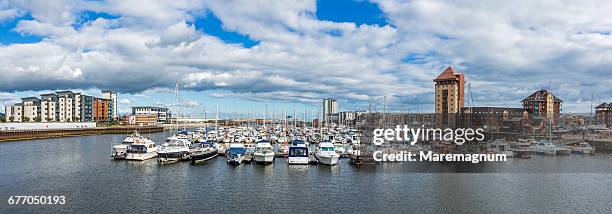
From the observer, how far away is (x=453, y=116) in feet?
371

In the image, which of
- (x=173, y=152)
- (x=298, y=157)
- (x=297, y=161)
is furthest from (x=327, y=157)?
(x=173, y=152)

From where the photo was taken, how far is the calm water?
92.8ft

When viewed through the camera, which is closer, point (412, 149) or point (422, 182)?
point (422, 182)

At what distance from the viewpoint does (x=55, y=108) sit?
552 feet

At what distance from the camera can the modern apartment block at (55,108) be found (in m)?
167

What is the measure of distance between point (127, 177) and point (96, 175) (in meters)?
3.14

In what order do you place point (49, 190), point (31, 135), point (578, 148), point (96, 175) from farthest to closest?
point (31, 135), point (578, 148), point (96, 175), point (49, 190)

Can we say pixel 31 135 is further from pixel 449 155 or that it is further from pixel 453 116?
pixel 453 116

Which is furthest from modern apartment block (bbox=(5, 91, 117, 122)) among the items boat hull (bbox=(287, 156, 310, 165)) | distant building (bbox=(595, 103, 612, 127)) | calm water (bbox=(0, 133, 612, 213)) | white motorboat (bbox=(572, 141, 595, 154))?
distant building (bbox=(595, 103, 612, 127))

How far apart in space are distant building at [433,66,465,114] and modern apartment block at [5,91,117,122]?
12742 centimetres

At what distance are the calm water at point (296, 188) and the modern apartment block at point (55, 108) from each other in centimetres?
13179

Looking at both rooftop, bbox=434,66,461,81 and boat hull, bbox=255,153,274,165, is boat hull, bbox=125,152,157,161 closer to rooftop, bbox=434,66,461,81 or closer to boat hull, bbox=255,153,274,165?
boat hull, bbox=255,153,274,165

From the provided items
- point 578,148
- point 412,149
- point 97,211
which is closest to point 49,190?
point 97,211

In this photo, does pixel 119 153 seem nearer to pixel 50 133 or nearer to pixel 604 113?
pixel 50 133
